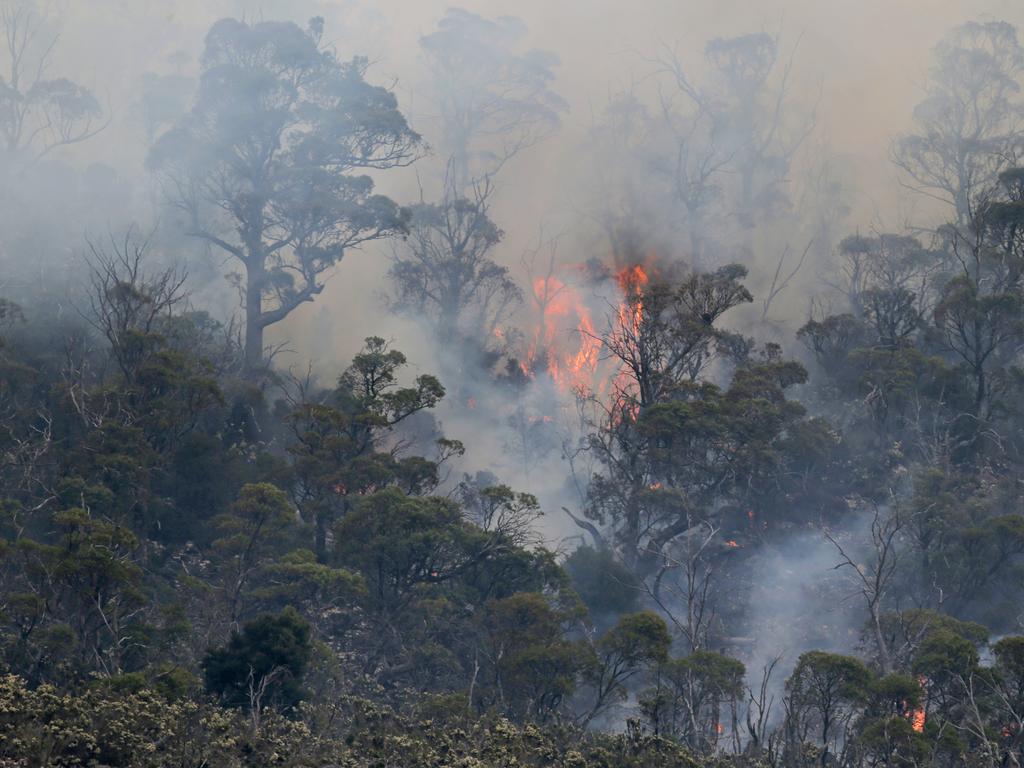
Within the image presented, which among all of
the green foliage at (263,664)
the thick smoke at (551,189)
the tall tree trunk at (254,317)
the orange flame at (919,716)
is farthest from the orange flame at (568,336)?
the green foliage at (263,664)

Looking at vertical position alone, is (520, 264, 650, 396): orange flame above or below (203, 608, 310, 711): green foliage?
above

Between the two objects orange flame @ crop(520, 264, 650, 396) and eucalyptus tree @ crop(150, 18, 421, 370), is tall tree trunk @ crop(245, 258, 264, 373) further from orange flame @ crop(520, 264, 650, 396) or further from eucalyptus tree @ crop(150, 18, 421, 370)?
orange flame @ crop(520, 264, 650, 396)

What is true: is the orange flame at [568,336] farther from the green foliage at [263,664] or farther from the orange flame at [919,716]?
the green foliage at [263,664]

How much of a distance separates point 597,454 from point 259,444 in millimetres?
11810

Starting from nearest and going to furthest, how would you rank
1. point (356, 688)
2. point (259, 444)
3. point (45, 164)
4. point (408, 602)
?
point (356, 688) → point (408, 602) → point (259, 444) → point (45, 164)

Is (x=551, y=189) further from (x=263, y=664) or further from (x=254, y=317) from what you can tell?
(x=263, y=664)

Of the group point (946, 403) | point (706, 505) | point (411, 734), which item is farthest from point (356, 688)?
point (946, 403)

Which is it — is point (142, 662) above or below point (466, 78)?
below

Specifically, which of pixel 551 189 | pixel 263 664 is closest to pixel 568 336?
pixel 551 189

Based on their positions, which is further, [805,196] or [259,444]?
[805,196]

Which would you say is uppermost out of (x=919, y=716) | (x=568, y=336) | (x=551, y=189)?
(x=551, y=189)

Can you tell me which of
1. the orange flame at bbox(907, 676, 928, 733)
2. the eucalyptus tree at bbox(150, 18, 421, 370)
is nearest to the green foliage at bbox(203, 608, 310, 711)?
the orange flame at bbox(907, 676, 928, 733)

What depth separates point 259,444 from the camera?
4059cm

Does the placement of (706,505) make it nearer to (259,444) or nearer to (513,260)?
(259,444)
